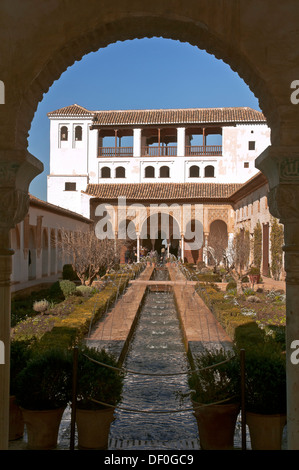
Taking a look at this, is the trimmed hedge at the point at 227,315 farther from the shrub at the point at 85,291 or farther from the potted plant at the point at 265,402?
the shrub at the point at 85,291

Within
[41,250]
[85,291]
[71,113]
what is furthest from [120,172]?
[85,291]

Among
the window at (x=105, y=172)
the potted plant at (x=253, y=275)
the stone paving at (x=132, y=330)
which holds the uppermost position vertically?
the window at (x=105, y=172)

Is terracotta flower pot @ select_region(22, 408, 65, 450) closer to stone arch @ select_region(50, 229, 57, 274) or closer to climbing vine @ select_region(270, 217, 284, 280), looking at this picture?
climbing vine @ select_region(270, 217, 284, 280)

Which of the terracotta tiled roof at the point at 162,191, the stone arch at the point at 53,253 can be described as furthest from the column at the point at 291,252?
the terracotta tiled roof at the point at 162,191

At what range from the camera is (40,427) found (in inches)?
147

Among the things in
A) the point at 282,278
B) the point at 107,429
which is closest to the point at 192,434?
the point at 107,429

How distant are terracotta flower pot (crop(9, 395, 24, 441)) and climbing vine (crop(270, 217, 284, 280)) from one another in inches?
619

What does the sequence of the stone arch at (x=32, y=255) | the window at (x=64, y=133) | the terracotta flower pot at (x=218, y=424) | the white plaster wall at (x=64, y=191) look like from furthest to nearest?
the window at (x=64, y=133)
the white plaster wall at (x=64, y=191)
the stone arch at (x=32, y=255)
the terracotta flower pot at (x=218, y=424)

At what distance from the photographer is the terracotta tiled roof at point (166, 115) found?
3144 centimetres

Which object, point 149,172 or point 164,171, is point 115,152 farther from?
point 164,171

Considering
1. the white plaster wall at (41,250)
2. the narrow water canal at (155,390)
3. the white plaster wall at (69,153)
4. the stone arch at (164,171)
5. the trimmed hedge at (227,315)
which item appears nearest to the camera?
the narrow water canal at (155,390)

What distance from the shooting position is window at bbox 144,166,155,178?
3284cm

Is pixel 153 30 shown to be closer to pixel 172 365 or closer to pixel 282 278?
pixel 172 365

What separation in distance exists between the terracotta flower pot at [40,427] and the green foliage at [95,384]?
27 centimetres
